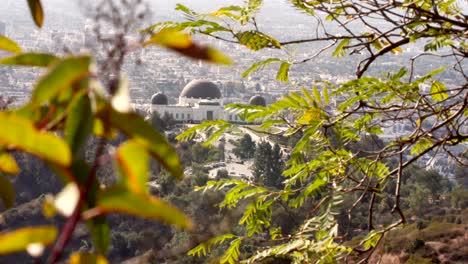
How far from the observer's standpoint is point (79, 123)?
318mm

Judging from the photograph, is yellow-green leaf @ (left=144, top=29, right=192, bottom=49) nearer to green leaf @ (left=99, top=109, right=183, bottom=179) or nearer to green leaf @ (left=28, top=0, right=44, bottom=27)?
green leaf @ (left=99, top=109, right=183, bottom=179)

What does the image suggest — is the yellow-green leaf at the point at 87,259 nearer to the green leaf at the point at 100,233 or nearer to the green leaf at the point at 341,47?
the green leaf at the point at 100,233

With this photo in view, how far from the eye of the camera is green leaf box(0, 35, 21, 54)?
401mm

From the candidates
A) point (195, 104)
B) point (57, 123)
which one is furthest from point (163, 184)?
point (57, 123)

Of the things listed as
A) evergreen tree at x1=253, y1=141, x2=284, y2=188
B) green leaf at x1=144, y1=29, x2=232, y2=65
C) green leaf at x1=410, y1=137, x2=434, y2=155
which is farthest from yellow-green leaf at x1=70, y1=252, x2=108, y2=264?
evergreen tree at x1=253, y1=141, x2=284, y2=188

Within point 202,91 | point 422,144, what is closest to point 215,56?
point 422,144

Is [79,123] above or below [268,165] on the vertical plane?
above

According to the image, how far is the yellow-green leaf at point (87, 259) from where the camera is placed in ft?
1.04

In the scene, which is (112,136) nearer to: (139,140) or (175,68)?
(139,140)

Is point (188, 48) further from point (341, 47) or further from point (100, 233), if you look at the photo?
point (341, 47)

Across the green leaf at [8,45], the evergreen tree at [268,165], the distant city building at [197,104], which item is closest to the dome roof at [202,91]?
the distant city building at [197,104]

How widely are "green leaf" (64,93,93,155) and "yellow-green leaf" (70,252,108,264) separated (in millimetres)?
51

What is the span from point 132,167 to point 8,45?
0.55 feet

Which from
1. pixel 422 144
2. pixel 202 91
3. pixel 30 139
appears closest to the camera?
pixel 30 139
